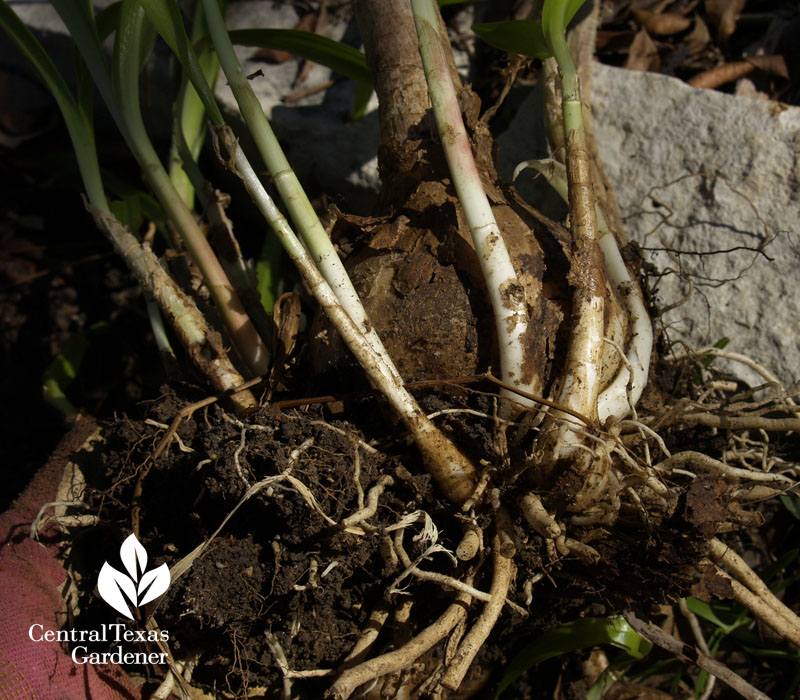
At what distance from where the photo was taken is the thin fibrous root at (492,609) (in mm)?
801

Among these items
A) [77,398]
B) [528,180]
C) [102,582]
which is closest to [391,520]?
[102,582]

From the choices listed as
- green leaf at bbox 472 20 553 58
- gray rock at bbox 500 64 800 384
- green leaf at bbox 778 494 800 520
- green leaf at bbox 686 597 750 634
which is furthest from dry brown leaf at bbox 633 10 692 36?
green leaf at bbox 686 597 750 634

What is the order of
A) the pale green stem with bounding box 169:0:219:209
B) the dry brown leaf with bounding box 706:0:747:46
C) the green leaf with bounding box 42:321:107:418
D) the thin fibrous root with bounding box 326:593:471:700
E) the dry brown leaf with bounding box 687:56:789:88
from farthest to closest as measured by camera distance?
the dry brown leaf with bounding box 706:0:747:46 → the dry brown leaf with bounding box 687:56:789:88 → the green leaf with bounding box 42:321:107:418 → the pale green stem with bounding box 169:0:219:209 → the thin fibrous root with bounding box 326:593:471:700

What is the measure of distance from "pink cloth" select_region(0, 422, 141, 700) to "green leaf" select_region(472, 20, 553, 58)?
111 centimetres

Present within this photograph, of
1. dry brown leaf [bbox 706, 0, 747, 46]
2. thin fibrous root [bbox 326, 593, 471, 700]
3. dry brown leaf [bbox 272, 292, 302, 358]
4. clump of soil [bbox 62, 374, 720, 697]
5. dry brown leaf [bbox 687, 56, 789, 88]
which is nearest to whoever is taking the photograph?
thin fibrous root [bbox 326, 593, 471, 700]

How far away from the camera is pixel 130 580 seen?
906mm

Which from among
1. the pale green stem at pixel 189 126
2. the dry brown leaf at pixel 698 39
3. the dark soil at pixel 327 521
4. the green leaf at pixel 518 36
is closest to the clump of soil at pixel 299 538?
the dark soil at pixel 327 521

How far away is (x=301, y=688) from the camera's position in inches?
38.2

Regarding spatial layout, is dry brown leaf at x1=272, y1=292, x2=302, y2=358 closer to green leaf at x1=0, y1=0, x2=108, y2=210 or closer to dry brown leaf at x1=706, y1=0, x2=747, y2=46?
green leaf at x1=0, y1=0, x2=108, y2=210

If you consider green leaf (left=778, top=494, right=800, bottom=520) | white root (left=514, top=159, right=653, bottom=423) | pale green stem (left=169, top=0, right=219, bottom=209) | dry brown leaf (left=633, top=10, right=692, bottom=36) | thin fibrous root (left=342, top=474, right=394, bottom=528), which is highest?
dry brown leaf (left=633, top=10, right=692, bottom=36)

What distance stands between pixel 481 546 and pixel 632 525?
0.24 m

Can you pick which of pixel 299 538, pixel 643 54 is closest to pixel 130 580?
pixel 299 538

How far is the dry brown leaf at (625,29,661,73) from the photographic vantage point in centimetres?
167

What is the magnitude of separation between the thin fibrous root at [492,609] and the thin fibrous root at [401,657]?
3 cm
